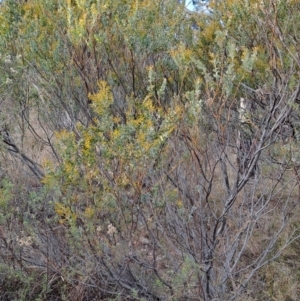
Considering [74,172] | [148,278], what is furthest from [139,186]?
[148,278]

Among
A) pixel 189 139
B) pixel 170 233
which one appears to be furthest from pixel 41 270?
pixel 189 139

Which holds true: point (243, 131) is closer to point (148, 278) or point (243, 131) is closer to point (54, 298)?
point (148, 278)

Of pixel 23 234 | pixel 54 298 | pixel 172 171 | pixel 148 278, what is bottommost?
pixel 54 298

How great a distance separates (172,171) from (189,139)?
0.36m

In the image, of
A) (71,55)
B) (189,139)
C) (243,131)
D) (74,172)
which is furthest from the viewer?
(243,131)

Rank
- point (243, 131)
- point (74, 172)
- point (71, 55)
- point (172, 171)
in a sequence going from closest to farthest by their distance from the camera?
point (74, 172) → point (172, 171) → point (71, 55) → point (243, 131)

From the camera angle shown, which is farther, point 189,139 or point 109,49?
point 109,49

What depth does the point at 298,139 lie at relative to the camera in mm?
3574

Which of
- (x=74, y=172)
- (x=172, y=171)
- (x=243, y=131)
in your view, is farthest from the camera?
(x=243, y=131)

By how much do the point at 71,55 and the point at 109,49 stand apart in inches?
13.3

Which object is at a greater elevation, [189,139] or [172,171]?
[189,139]

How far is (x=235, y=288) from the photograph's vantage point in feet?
11.9

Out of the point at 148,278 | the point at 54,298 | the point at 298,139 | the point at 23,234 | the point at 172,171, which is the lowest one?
the point at 54,298

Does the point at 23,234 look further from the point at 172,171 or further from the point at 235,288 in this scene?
the point at 235,288
